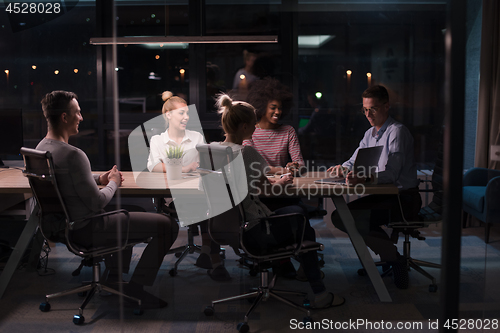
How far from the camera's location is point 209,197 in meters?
2.54

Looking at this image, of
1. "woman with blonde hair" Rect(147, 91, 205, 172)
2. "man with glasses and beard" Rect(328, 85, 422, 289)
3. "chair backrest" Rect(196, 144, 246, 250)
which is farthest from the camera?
"woman with blonde hair" Rect(147, 91, 205, 172)

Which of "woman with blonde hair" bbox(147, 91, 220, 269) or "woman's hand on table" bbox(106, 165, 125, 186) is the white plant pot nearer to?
"woman with blonde hair" bbox(147, 91, 220, 269)

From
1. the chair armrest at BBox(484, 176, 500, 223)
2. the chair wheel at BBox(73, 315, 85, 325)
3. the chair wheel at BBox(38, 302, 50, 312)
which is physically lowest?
the chair wheel at BBox(73, 315, 85, 325)

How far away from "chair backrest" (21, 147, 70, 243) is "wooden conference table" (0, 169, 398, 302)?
0.33 feet

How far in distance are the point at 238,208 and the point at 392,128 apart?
1063mm

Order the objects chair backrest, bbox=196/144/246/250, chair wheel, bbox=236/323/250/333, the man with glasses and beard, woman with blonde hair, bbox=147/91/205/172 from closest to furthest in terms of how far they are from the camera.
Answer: chair backrest, bbox=196/144/246/250, chair wheel, bbox=236/323/250/333, the man with glasses and beard, woman with blonde hair, bbox=147/91/205/172

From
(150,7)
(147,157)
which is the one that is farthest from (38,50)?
(147,157)

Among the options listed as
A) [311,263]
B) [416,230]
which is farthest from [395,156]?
[311,263]

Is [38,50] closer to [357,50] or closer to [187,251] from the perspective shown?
[187,251]

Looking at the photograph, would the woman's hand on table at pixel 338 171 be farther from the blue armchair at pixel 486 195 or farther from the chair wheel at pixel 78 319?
the chair wheel at pixel 78 319

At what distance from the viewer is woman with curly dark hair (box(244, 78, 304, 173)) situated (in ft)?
9.36

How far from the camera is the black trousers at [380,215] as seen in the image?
8.68 ft

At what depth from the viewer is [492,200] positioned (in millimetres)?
2557

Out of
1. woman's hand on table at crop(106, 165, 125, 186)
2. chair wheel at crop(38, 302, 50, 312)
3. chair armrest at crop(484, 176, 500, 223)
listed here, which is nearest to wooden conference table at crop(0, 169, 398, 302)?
woman's hand on table at crop(106, 165, 125, 186)
